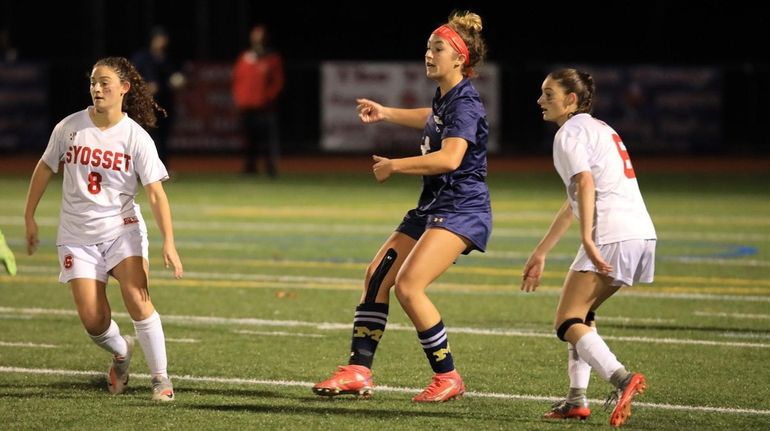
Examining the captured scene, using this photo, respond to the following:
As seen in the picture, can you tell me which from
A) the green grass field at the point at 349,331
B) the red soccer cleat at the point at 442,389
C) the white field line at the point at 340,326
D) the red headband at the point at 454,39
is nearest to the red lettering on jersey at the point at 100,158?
the green grass field at the point at 349,331

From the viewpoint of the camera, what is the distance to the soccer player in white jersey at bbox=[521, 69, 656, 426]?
22.0 ft

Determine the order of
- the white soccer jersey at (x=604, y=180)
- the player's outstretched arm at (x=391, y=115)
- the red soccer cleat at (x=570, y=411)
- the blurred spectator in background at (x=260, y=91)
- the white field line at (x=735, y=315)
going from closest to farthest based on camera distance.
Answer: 1. the white soccer jersey at (x=604, y=180)
2. the red soccer cleat at (x=570, y=411)
3. the player's outstretched arm at (x=391, y=115)
4. the white field line at (x=735, y=315)
5. the blurred spectator in background at (x=260, y=91)

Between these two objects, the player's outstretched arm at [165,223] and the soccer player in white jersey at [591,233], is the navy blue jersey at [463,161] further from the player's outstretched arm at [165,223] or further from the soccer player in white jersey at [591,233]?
the player's outstretched arm at [165,223]

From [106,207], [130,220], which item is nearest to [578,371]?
[130,220]

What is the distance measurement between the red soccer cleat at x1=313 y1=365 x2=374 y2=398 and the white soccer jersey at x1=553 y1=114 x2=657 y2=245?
1418 millimetres

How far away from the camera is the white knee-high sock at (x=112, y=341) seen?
25.0 feet

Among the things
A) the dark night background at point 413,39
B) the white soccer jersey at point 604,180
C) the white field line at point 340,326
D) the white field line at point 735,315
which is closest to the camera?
the white soccer jersey at point 604,180

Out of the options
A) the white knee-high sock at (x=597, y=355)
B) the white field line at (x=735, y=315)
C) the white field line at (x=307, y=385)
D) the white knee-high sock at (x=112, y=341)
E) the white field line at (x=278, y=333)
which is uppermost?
the white knee-high sock at (x=597, y=355)

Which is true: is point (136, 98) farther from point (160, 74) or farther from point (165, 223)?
point (160, 74)

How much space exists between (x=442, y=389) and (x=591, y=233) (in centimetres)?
121

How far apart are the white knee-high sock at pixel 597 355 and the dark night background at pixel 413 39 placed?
77.6 feet

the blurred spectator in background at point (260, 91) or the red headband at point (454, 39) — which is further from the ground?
the red headband at point (454, 39)

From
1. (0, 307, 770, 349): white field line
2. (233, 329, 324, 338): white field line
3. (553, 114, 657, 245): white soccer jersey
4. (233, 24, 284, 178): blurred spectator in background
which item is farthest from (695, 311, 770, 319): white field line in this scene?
(233, 24, 284, 178): blurred spectator in background

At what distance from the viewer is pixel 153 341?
743 cm
